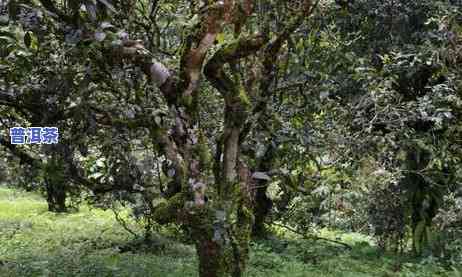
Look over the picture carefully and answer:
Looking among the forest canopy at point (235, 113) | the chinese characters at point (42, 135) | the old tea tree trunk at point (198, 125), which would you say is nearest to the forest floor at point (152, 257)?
the forest canopy at point (235, 113)

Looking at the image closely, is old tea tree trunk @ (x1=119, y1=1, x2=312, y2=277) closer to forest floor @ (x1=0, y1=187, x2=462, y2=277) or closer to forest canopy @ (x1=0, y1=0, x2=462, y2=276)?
forest canopy @ (x1=0, y1=0, x2=462, y2=276)

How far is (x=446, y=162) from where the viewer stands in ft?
28.4

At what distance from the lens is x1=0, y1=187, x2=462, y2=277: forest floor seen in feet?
26.7

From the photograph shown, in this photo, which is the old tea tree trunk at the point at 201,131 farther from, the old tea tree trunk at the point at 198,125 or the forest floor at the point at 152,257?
the forest floor at the point at 152,257

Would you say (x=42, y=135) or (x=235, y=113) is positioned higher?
(x=235, y=113)

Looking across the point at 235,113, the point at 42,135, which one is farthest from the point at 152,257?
the point at 235,113

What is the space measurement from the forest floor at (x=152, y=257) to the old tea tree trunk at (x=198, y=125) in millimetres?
3140

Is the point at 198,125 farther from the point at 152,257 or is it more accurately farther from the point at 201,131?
the point at 152,257

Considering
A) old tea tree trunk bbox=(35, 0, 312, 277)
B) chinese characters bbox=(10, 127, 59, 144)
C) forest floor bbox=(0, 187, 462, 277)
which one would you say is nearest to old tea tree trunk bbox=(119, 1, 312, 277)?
old tea tree trunk bbox=(35, 0, 312, 277)

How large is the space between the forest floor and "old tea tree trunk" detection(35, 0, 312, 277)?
10.3 feet

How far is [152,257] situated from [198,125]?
504 cm

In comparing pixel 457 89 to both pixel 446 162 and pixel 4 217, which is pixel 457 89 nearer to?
pixel 446 162

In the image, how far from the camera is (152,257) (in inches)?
362

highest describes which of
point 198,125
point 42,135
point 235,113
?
point 235,113
